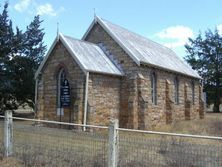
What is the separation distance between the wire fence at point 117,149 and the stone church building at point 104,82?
10.2 meters

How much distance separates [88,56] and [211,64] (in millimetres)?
33032

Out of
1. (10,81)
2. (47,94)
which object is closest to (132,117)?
(47,94)

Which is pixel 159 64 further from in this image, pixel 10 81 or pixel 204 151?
pixel 204 151

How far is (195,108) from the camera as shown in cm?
3528

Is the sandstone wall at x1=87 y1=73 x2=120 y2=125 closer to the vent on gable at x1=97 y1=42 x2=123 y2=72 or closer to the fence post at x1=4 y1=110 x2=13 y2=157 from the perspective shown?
the vent on gable at x1=97 y1=42 x2=123 y2=72

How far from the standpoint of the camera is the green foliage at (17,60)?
31.8 m

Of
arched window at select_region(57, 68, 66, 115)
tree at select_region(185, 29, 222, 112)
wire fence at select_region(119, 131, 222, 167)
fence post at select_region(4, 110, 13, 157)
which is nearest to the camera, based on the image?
wire fence at select_region(119, 131, 222, 167)

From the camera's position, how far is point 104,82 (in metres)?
22.8

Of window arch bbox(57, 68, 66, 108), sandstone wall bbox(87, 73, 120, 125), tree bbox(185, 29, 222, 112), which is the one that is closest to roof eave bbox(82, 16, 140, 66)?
sandstone wall bbox(87, 73, 120, 125)

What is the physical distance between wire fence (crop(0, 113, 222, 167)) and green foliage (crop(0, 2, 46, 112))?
20815mm

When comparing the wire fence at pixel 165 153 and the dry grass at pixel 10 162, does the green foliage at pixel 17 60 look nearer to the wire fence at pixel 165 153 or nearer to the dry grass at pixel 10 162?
the dry grass at pixel 10 162

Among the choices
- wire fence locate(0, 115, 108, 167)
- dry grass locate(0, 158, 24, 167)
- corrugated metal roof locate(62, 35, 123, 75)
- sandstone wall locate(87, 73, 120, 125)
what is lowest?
dry grass locate(0, 158, 24, 167)

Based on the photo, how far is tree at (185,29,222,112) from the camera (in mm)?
52125

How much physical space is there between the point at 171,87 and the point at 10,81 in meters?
13.3
